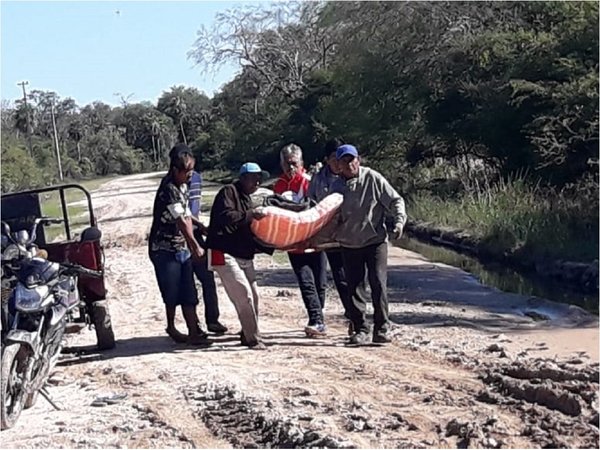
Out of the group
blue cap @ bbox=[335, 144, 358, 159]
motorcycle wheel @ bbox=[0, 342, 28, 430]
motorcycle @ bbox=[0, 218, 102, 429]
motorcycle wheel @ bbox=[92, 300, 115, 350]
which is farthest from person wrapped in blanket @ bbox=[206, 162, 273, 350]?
motorcycle wheel @ bbox=[0, 342, 28, 430]

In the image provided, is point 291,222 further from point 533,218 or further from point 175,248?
point 533,218

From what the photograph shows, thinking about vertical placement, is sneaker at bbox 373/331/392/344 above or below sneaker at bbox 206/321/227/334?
below

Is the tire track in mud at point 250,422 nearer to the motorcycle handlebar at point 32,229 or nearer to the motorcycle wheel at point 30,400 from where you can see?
the motorcycle wheel at point 30,400

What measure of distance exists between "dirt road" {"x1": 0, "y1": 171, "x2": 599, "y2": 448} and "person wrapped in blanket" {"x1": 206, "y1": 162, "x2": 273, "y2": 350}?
0.44 m

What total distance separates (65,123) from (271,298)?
9967 cm

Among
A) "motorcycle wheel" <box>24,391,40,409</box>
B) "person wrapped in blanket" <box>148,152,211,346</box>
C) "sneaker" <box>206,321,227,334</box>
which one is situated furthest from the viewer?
"sneaker" <box>206,321,227,334</box>

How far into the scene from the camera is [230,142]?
69.0 meters

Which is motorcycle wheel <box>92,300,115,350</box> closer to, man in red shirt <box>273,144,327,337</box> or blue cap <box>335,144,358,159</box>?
man in red shirt <box>273,144,327,337</box>

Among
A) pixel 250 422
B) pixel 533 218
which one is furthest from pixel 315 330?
pixel 533 218

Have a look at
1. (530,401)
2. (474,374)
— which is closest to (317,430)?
(530,401)

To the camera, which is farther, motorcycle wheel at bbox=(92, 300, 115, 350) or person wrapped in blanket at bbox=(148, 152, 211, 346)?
motorcycle wheel at bbox=(92, 300, 115, 350)

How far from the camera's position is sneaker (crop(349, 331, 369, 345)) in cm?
1036

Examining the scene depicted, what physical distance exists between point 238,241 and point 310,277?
0.96m

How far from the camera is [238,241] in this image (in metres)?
10.3
